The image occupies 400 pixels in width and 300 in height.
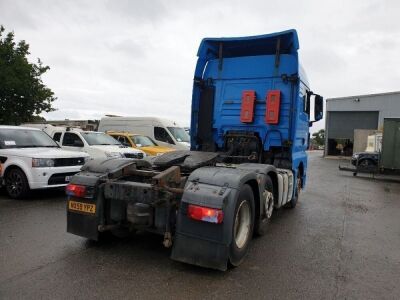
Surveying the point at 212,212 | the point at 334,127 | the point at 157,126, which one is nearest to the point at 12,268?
the point at 212,212

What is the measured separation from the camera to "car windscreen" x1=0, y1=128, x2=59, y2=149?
8875 millimetres

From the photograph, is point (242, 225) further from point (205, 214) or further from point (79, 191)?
point (79, 191)

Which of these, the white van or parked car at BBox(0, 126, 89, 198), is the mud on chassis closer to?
parked car at BBox(0, 126, 89, 198)

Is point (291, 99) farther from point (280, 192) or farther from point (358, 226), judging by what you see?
point (358, 226)

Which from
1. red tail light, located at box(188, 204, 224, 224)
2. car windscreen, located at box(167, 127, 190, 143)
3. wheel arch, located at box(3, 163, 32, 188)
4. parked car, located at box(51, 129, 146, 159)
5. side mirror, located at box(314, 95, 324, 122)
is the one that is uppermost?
side mirror, located at box(314, 95, 324, 122)

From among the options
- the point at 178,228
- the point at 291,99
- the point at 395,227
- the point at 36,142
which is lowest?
the point at 395,227

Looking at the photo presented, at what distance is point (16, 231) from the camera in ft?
18.3

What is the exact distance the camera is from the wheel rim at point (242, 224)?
177 inches

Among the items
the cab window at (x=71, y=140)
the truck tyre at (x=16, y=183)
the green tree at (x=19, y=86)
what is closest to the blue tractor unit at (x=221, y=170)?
the truck tyre at (x=16, y=183)

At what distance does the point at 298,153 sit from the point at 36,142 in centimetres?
653

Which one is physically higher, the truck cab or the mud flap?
the truck cab

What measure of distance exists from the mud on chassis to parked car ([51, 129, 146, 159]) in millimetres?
6025

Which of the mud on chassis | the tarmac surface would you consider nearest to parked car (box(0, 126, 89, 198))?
the tarmac surface

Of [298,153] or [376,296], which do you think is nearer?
[376,296]
